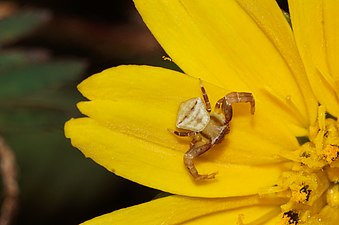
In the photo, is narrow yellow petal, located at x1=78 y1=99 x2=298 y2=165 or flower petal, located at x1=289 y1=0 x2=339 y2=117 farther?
narrow yellow petal, located at x1=78 y1=99 x2=298 y2=165

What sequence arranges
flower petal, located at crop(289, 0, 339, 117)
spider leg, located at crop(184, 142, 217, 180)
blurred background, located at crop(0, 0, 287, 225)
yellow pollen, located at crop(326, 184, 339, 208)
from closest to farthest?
flower petal, located at crop(289, 0, 339, 117) < spider leg, located at crop(184, 142, 217, 180) < yellow pollen, located at crop(326, 184, 339, 208) < blurred background, located at crop(0, 0, 287, 225)

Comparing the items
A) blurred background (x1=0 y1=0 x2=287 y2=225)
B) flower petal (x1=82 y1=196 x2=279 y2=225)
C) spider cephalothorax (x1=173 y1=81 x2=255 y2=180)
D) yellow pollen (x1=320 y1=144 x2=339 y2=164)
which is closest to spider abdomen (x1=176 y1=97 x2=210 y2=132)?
spider cephalothorax (x1=173 y1=81 x2=255 y2=180)

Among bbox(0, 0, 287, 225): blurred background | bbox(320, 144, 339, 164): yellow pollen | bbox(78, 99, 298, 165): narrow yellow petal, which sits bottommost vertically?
bbox(0, 0, 287, 225): blurred background

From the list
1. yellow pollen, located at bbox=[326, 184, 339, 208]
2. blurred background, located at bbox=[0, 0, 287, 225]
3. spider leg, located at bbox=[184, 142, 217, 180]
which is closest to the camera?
spider leg, located at bbox=[184, 142, 217, 180]

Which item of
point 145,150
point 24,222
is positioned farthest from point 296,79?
point 24,222

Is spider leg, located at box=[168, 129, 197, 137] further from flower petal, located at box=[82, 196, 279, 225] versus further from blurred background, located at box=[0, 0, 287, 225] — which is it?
blurred background, located at box=[0, 0, 287, 225]

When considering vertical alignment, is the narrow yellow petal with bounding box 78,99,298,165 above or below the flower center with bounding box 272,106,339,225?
above

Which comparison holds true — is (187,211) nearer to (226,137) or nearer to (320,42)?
(226,137)
